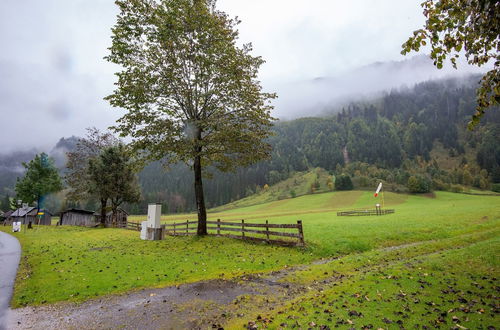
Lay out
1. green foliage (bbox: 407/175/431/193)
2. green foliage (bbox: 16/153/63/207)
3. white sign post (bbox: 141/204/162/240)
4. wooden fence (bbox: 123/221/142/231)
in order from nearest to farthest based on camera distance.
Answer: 1. white sign post (bbox: 141/204/162/240)
2. wooden fence (bbox: 123/221/142/231)
3. green foliage (bbox: 16/153/63/207)
4. green foliage (bbox: 407/175/431/193)

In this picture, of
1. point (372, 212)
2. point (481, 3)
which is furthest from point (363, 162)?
point (481, 3)

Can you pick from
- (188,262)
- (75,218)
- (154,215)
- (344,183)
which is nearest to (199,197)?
(154,215)

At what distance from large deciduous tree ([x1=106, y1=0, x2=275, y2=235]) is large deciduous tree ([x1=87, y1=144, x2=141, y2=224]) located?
21991mm

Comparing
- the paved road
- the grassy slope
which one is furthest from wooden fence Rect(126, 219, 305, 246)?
the paved road

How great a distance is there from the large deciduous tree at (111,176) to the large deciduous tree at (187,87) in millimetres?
21991

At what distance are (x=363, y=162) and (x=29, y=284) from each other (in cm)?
20361

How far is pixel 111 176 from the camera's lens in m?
40.4

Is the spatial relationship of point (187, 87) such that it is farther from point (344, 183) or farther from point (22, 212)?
point (344, 183)

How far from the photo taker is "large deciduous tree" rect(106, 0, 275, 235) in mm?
18781

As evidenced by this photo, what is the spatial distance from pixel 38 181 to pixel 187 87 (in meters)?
53.7

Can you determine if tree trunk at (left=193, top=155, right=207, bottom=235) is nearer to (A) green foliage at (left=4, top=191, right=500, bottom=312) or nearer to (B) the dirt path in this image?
(A) green foliage at (left=4, top=191, right=500, bottom=312)

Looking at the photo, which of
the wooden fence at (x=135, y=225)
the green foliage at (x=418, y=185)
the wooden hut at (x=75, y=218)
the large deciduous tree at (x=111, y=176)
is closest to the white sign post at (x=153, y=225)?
the wooden fence at (x=135, y=225)

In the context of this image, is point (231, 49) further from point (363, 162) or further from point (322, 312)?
point (363, 162)

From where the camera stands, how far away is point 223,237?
21312 millimetres
